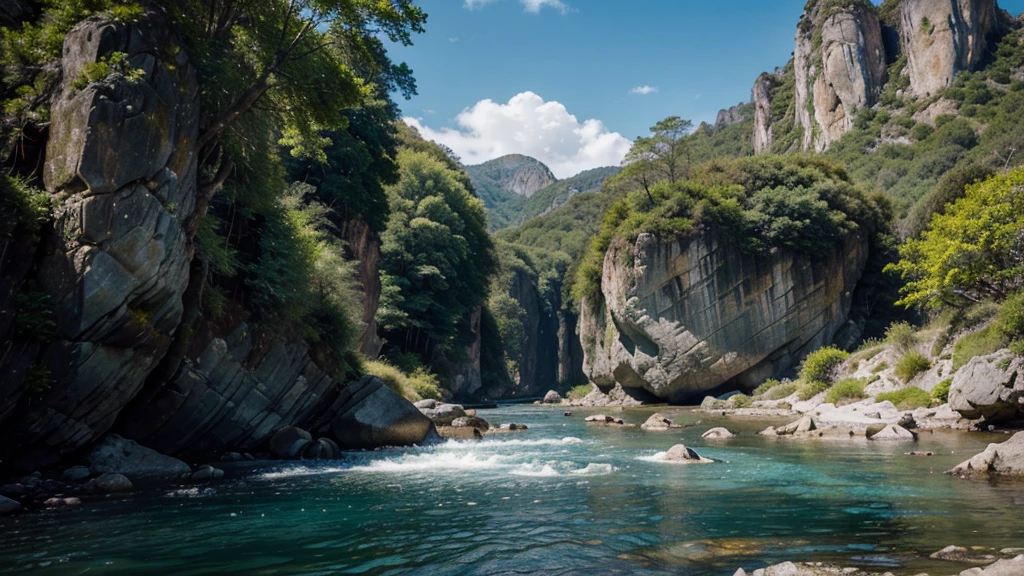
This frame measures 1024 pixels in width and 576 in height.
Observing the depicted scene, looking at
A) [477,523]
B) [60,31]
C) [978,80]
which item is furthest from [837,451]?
[978,80]

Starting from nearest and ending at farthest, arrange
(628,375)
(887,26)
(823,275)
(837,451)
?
(837,451) < (823,275) < (628,375) < (887,26)

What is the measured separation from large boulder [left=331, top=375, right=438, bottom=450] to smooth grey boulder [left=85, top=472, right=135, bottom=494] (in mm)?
8766

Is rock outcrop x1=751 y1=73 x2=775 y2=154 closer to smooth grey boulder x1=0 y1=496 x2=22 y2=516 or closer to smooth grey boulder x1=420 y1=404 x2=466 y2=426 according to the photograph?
smooth grey boulder x1=420 y1=404 x2=466 y2=426

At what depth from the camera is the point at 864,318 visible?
4791cm

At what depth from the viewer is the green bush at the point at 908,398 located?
25047mm

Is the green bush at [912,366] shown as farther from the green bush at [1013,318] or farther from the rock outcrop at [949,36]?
the rock outcrop at [949,36]

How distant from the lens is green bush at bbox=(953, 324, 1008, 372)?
21391 millimetres

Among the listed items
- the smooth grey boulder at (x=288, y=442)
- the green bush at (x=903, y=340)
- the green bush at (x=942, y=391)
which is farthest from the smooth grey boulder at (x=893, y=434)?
the smooth grey boulder at (x=288, y=442)

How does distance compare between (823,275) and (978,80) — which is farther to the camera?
(978,80)

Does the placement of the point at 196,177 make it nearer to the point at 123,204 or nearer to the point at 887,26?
the point at 123,204

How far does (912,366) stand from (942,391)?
371 cm

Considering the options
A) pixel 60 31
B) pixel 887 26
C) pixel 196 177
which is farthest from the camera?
pixel 887 26

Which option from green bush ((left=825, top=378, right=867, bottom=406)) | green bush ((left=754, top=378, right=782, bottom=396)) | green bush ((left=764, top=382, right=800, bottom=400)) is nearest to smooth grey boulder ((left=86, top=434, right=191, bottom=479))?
green bush ((left=825, top=378, right=867, bottom=406))

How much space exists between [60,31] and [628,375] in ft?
138
